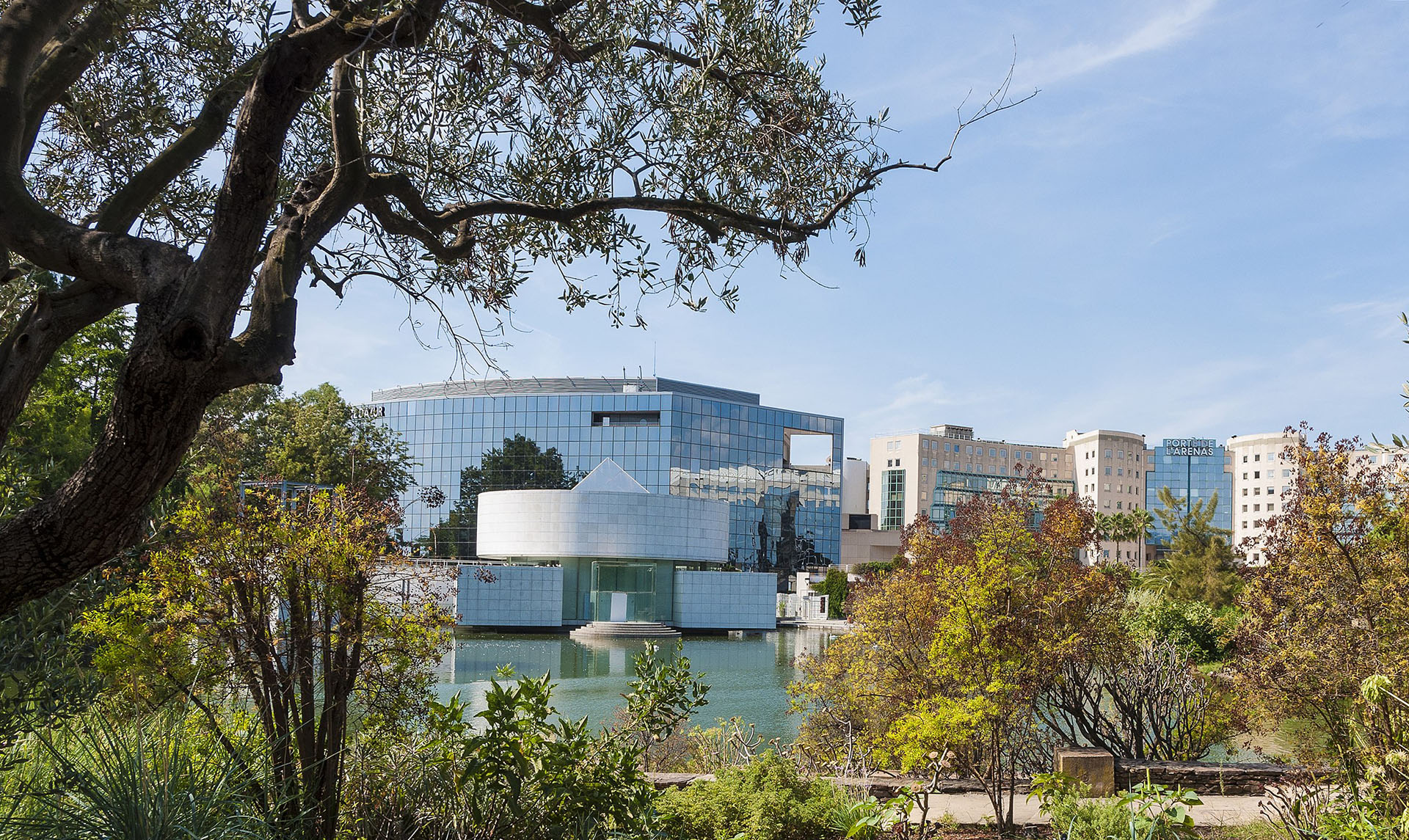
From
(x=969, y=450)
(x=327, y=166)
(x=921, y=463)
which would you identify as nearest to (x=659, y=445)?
(x=921, y=463)

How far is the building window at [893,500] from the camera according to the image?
4094 inches

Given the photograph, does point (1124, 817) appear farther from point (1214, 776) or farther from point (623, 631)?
point (623, 631)

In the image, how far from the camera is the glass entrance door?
1662 inches

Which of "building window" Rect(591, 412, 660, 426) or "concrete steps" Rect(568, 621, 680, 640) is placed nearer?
"concrete steps" Rect(568, 621, 680, 640)

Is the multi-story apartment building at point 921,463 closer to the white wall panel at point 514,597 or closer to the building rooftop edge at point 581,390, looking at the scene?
the building rooftop edge at point 581,390

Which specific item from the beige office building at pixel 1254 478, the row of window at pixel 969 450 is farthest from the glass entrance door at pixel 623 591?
the beige office building at pixel 1254 478

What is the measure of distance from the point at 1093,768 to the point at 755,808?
355 cm

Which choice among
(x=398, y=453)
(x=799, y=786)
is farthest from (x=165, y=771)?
(x=398, y=453)

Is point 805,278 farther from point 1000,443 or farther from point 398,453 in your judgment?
point 1000,443

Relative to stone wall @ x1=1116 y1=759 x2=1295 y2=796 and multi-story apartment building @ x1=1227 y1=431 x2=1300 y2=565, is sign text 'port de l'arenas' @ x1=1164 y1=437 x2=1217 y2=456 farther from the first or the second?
stone wall @ x1=1116 y1=759 x2=1295 y2=796

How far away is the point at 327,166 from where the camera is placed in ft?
14.1

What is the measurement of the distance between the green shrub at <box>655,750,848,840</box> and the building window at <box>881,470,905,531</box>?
328 ft

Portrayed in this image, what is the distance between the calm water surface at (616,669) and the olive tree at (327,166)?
6083mm

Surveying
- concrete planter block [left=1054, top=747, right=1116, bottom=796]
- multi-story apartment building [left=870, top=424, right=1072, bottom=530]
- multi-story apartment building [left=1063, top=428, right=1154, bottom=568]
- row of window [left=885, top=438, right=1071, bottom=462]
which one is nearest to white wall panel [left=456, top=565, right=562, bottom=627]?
concrete planter block [left=1054, top=747, right=1116, bottom=796]
